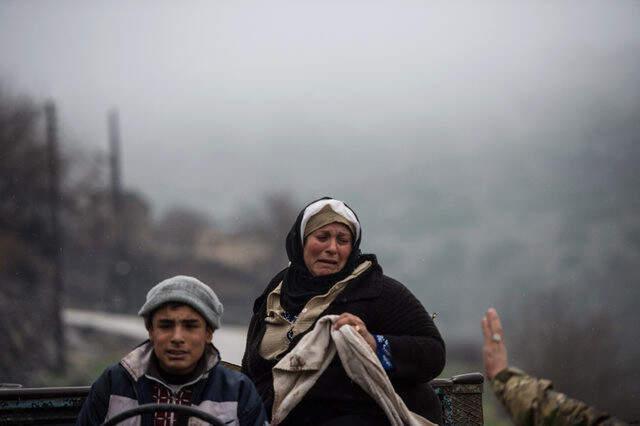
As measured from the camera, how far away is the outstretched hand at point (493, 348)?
2053mm

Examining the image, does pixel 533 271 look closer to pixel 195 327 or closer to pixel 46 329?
pixel 46 329

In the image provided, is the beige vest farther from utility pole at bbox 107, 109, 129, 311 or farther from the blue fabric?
utility pole at bbox 107, 109, 129, 311

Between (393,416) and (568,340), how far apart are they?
136 feet

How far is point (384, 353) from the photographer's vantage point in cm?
354

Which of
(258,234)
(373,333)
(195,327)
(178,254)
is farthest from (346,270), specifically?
(258,234)

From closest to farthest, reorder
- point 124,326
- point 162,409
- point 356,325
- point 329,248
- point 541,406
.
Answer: point 541,406 → point 162,409 → point 356,325 → point 329,248 → point 124,326

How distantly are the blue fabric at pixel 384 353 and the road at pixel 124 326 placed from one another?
2685 centimetres

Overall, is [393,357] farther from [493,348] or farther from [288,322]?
[493,348]

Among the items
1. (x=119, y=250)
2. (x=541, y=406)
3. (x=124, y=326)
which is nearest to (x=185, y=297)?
(x=541, y=406)

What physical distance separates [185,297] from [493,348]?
1.25m

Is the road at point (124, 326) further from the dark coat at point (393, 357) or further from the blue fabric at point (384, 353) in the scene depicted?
the blue fabric at point (384, 353)

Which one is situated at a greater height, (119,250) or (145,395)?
(145,395)

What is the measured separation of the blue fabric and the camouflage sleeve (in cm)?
156

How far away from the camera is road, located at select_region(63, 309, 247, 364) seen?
109 ft
